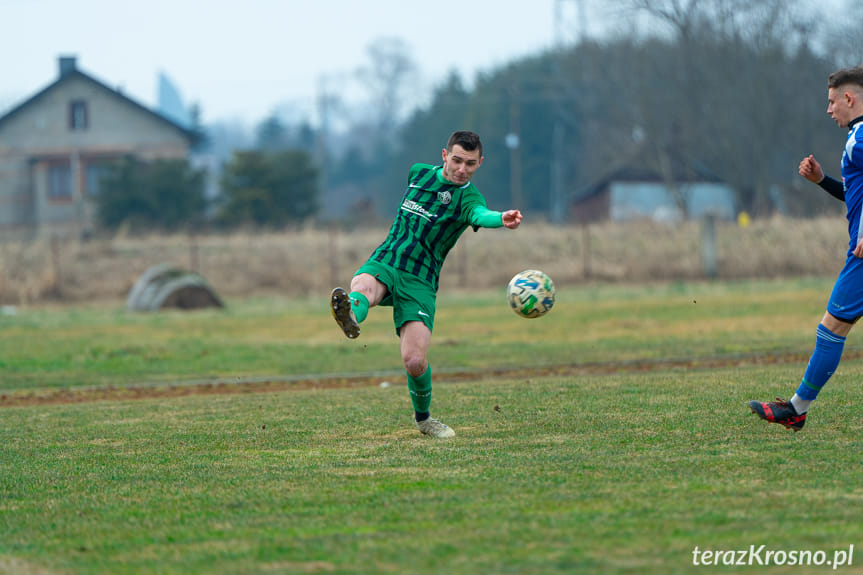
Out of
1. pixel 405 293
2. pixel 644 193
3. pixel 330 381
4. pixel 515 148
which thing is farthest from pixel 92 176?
pixel 405 293

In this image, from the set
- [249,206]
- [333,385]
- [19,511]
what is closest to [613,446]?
[19,511]

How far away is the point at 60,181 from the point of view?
54.6 meters

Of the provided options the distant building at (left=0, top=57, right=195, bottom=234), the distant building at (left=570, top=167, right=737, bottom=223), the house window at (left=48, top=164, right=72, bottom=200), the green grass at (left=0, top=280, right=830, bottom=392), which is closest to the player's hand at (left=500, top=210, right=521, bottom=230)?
the green grass at (left=0, top=280, right=830, bottom=392)

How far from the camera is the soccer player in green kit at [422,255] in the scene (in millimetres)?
7688

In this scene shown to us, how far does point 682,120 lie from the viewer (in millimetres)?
55906

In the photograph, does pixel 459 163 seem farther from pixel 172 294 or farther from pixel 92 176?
pixel 92 176

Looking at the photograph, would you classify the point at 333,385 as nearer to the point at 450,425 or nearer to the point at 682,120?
the point at 450,425

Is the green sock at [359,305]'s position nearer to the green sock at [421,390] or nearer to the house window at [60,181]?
the green sock at [421,390]

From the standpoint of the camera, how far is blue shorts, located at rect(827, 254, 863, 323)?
277 inches

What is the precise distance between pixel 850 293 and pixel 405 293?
3.05 metres

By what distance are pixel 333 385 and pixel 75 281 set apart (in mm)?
21834

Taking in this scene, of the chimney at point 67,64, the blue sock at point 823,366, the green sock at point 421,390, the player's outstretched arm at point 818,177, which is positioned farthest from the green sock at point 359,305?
the chimney at point 67,64

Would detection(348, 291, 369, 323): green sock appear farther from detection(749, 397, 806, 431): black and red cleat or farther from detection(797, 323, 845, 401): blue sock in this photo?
detection(797, 323, 845, 401): blue sock

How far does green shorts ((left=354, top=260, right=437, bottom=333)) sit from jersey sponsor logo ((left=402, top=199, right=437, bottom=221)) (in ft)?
1.46
